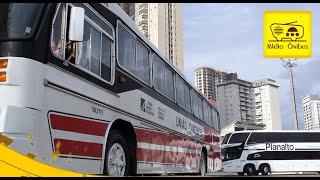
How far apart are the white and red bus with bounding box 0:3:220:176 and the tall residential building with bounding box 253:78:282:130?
46352 mm

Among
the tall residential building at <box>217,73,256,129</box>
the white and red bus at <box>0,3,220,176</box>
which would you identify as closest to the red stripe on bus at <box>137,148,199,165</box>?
the white and red bus at <box>0,3,220,176</box>

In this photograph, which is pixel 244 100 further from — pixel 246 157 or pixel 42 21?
pixel 42 21

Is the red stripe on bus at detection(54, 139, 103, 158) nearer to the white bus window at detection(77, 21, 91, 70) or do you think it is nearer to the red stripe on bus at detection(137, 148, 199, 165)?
the white bus window at detection(77, 21, 91, 70)

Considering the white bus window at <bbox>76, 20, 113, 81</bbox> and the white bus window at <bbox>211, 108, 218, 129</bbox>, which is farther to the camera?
the white bus window at <bbox>211, 108, 218, 129</bbox>

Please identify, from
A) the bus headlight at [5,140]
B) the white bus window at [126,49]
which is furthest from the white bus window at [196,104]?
the bus headlight at [5,140]

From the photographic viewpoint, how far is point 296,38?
1994 centimetres

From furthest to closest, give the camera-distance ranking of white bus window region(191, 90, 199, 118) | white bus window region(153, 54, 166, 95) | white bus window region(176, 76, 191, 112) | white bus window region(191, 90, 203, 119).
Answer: white bus window region(191, 90, 203, 119), white bus window region(191, 90, 199, 118), white bus window region(176, 76, 191, 112), white bus window region(153, 54, 166, 95)

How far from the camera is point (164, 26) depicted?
60500mm

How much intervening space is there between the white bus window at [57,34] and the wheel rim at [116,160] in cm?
201

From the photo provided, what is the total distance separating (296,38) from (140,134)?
43.3 ft

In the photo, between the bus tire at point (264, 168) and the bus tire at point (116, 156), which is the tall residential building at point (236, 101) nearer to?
the bus tire at point (264, 168)

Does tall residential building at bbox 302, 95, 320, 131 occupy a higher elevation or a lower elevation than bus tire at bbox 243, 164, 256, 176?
higher

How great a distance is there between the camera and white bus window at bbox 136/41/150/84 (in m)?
8.92

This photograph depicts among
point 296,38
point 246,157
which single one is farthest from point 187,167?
point 246,157
